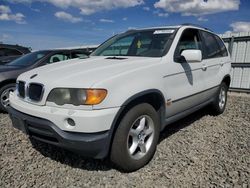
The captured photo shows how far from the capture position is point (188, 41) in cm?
398

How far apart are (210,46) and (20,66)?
424 cm

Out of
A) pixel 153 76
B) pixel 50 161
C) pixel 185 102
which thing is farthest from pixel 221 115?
pixel 50 161

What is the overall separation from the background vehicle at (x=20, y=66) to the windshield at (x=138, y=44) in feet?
2.42

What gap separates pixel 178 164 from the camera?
3.14 meters

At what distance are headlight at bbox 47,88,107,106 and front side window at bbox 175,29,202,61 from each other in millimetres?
1522

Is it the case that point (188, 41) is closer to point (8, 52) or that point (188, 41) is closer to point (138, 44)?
point (138, 44)

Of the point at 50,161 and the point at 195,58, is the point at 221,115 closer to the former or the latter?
the point at 195,58

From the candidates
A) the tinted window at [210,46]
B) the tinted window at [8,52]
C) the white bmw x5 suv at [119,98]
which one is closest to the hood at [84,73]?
the white bmw x5 suv at [119,98]

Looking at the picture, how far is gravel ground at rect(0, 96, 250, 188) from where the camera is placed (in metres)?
2.75

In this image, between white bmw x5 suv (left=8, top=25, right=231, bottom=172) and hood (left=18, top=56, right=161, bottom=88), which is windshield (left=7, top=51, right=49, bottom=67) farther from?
hood (left=18, top=56, right=161, bottom=88)

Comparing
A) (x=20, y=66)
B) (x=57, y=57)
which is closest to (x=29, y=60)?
(x=20, y=66)

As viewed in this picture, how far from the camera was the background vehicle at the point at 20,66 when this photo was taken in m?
5.31

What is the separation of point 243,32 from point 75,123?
779cm

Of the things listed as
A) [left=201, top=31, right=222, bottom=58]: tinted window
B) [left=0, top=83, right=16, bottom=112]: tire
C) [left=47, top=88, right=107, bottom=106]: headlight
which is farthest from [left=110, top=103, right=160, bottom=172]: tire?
[left=0, top=83, right=16, bottom=112]: tire
